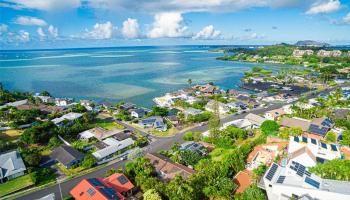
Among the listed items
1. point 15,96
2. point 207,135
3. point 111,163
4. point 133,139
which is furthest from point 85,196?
point 15,96

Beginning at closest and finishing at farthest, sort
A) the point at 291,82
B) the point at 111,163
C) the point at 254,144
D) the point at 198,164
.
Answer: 1. the point at 198,164
2. the point at 111,163
3. the point at 254,144
4. the point at 291,82

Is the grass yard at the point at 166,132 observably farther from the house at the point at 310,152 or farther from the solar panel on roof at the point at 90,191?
the solar panel on roof at the point at 90,191

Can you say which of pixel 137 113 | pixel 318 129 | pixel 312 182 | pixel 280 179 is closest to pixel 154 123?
pixel 137 113

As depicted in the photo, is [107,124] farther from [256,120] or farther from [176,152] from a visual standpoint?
[256,120]

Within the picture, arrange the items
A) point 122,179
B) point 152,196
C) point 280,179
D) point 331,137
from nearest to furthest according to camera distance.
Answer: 1. point 152,196
2. point 280,179
3. point 122,179
4. point 331,137

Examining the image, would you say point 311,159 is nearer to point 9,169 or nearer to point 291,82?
point 9,169

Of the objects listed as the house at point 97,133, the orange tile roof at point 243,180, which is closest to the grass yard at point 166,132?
the house at point 97,133
